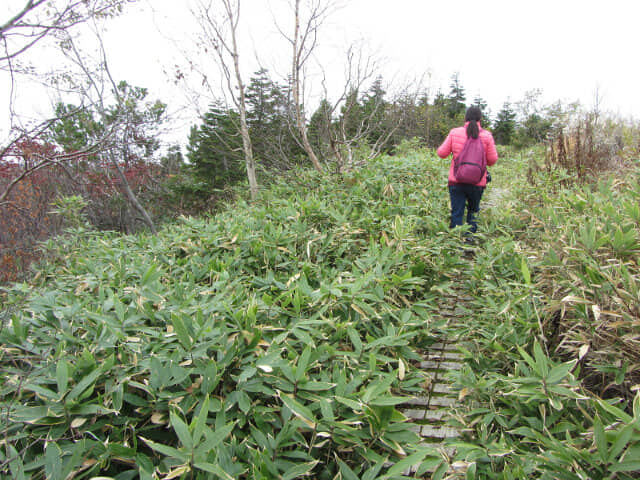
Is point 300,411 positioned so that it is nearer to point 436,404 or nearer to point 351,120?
point 436,404

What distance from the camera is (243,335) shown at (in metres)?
1.85

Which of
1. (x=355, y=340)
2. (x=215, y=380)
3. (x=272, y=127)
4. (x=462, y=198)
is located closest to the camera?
(x=215, y=380)

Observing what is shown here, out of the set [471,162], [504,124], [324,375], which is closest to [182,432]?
[324,375]

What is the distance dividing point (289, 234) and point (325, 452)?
2.29m

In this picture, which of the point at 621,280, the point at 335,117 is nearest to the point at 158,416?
the point at 621,280

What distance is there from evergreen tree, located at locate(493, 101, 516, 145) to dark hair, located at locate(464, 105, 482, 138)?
2035cm

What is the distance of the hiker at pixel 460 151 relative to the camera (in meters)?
4.15

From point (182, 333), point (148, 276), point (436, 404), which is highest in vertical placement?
point (148, 276)

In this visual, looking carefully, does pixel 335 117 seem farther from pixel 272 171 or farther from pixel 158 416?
pixel 158 416

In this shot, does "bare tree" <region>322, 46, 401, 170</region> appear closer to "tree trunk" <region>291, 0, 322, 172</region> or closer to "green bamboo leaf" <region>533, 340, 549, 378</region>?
"tree trunk" <region>291, 0, 322, 172</region>

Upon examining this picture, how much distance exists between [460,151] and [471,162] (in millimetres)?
201

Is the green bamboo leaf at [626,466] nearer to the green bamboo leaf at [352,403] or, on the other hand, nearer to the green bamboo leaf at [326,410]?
the green bamboo leaf at [352,403]

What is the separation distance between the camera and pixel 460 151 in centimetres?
418

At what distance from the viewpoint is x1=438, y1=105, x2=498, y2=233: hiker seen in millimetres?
4148
